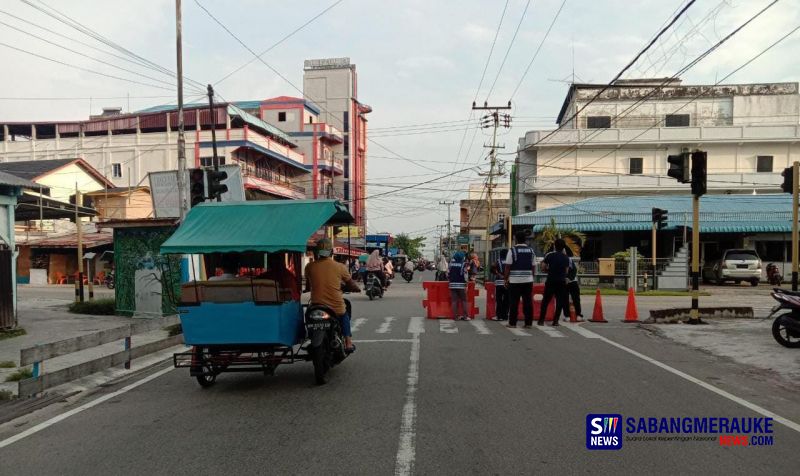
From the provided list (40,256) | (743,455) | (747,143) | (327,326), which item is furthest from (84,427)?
(747,143)

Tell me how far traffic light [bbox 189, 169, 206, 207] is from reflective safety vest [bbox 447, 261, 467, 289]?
20.7ft

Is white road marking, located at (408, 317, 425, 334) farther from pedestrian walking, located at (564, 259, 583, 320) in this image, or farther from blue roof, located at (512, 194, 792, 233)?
blue roof, located at (512, 194, 792, 233)

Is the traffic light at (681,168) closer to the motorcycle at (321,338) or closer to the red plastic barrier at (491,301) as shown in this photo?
the red plastic barrier at (491,301)

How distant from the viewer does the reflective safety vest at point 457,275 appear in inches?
574

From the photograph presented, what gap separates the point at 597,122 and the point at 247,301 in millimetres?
49091

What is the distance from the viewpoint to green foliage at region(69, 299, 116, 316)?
19.2 meters

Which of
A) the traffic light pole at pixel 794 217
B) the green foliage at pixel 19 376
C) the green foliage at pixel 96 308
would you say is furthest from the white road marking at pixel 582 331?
the green foliage at pixel 96 308

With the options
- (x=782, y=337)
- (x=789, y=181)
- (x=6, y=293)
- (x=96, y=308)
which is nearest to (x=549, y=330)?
(x=782, y=337)

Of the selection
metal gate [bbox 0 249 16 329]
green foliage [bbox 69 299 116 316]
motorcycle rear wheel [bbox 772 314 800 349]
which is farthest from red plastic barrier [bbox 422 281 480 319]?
green foliage [bbox 69 299 116 316]

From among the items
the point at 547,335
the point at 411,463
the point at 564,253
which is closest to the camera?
the point at 411,463

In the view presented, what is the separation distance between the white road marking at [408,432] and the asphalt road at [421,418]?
2 centimetres

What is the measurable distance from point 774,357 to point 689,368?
6.35ft

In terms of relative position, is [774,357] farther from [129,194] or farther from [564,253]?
[129,194]

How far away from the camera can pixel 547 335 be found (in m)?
12.4
